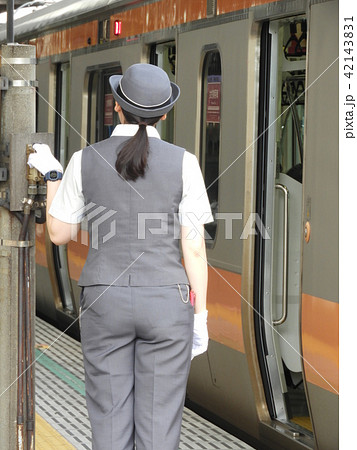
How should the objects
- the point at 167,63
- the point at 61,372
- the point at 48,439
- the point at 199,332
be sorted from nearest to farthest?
the point at 199,332 → the point at 48,439 → the point at 167,63 → the point at 61,372

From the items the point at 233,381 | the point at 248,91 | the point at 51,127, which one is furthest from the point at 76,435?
the point at 51,127

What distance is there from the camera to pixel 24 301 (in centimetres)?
450

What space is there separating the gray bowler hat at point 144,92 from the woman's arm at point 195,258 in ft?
1.52

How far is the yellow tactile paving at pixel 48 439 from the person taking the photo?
5594 millimetres

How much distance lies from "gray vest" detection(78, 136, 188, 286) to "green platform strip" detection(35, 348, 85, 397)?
3346 millimetres

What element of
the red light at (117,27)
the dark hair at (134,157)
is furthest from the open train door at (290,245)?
the red light at (117,27)

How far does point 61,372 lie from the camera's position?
300 inches

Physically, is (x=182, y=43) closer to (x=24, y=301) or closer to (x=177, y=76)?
(x=177, y=76)

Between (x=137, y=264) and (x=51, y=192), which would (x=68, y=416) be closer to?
(x=51, y=192)

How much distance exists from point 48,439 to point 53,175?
7.19 feet

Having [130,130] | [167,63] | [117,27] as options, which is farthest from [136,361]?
[117,27]

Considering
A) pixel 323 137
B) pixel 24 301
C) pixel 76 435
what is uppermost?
pixel 323 137

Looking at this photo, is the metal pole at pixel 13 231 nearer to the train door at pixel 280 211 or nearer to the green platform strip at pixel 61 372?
the train door at pixel 280 211
